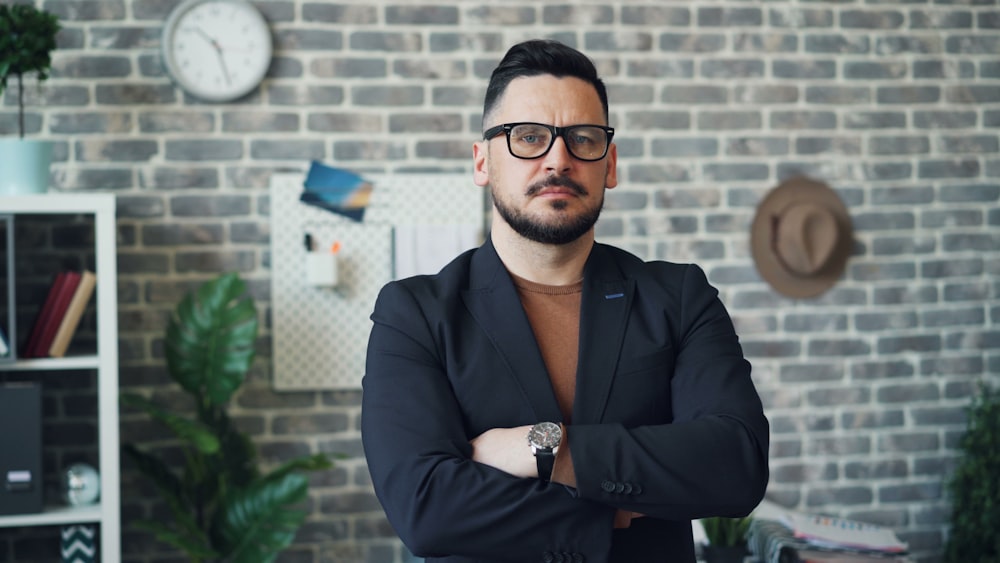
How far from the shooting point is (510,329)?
1.63 m

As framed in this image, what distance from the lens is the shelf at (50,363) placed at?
8.96ft

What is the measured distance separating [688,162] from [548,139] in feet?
6.23

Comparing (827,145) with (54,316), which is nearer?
(54,316)

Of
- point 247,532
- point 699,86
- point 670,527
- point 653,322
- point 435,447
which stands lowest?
point 247,532

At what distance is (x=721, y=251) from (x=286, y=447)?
1.58 metres

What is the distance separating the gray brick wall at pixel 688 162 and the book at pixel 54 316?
30 centimetres

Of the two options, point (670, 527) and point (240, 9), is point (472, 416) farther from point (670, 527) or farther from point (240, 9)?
point (240, 9)

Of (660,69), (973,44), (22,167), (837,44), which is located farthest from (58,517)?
(973,44)

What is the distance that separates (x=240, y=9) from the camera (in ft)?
10.2

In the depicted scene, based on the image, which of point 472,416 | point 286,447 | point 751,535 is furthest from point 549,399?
point 286,447

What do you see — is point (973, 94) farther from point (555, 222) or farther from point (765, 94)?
point (555, 222)

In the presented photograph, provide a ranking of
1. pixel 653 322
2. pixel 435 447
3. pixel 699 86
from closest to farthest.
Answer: pixel 435 447 → pixel 653 322 → pixel 699 86

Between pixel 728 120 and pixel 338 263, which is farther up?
pixel 728 120

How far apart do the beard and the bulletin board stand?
5.34 ft
